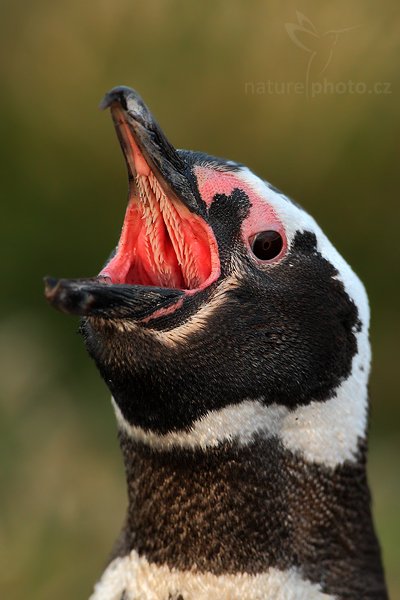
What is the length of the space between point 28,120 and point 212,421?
3754 millimetres

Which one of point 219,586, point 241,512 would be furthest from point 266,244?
point 219,586

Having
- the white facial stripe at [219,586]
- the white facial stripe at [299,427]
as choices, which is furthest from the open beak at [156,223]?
the white facial stripe at [219,586]

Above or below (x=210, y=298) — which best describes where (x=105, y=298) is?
below

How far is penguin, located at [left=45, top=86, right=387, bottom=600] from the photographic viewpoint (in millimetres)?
1851

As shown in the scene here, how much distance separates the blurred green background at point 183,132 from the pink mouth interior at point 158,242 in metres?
2.55

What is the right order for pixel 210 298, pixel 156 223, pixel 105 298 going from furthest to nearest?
pixel 156 223, pixel 210 298, pixel 105 298

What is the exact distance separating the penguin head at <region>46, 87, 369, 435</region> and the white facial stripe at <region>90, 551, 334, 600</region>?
0.84 ft

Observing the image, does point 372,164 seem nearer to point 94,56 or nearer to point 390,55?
point 390,55

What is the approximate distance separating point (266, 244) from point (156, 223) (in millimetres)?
194

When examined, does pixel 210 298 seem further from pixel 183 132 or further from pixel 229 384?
pixel 183 132

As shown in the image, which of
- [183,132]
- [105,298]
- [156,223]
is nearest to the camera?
[105,298]

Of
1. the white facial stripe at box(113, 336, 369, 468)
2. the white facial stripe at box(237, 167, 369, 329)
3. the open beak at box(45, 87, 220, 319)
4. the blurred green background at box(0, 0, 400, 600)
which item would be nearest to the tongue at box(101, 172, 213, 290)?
the open beak at box(45, 87, 220, 319)

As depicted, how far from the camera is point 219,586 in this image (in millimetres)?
1890

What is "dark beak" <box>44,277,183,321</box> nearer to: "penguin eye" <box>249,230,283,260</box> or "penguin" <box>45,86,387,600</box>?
"penguin" <box>45,86,387,600</box>
